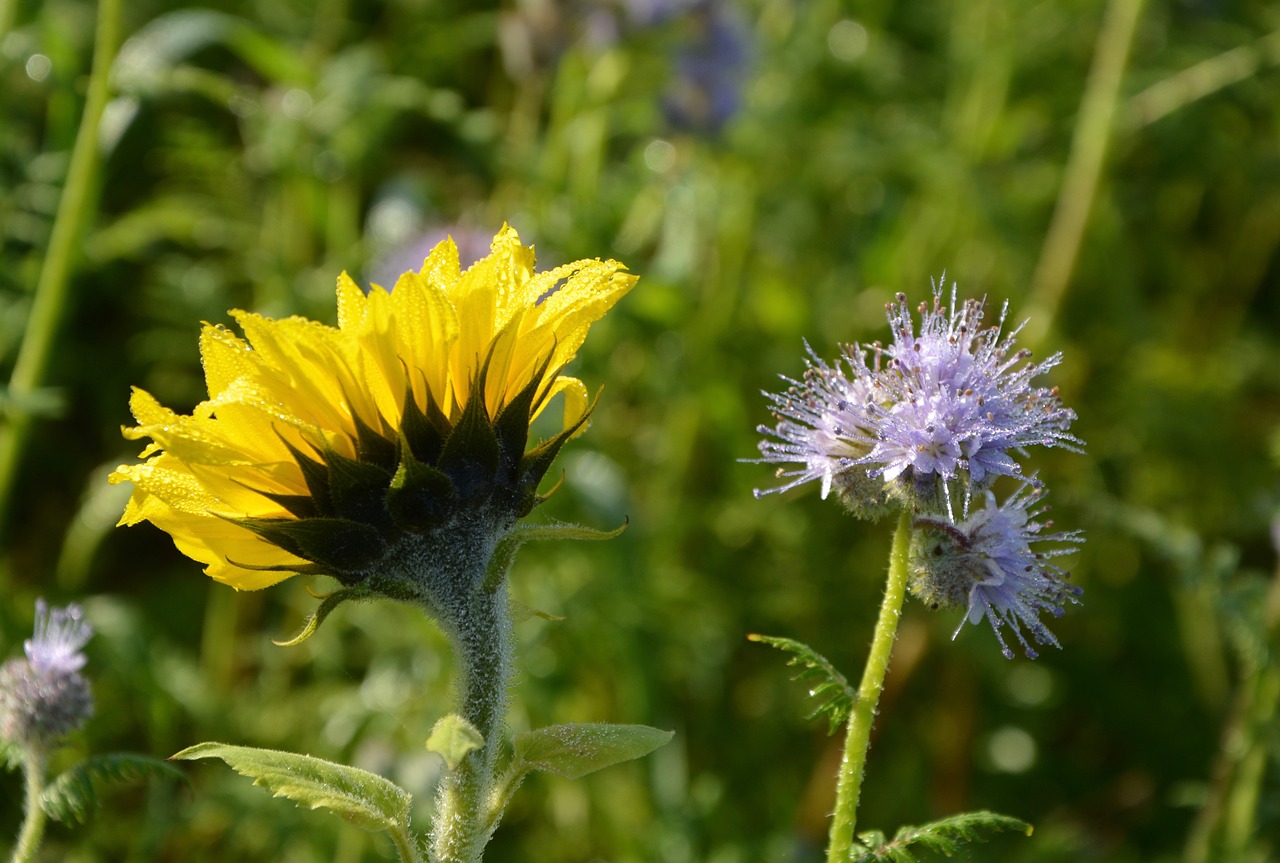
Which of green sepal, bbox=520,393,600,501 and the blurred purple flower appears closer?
green sepal, bbox=520,393,600,501

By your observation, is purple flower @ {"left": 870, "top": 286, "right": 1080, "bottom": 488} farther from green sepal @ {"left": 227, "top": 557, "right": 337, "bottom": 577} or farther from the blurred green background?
Answer: the blurred green background

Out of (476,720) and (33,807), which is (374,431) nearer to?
(476,720)

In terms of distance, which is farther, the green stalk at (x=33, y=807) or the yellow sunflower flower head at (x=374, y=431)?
the green stalk at (x=33, y=807)

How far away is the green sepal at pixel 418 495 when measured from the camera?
5.35ft

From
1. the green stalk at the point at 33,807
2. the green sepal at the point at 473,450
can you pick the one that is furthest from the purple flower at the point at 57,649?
the green sepal at the point at 473,450

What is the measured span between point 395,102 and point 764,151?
66.3 inches

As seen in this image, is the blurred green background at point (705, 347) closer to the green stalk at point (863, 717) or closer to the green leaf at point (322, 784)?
the green stalk at point (863, 717)

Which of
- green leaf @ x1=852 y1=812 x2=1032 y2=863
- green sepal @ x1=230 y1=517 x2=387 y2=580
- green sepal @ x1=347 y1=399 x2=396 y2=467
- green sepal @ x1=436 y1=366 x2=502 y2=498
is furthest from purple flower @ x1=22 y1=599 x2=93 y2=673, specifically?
green leaf @ x1=852 y1=812 x2=1032 y2=863

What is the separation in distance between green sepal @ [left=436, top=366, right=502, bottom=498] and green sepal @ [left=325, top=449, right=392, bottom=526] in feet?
0.27

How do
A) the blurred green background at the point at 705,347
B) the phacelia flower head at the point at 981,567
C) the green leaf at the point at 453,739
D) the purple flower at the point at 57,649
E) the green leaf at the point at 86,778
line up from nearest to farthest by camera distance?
1. the green leaf at the point at 453,739
2. the phacelia flower head at the point at 981,567
3. the green leaf at the point at 86,778
4. the purple flower at the point at 57,649
5. the blurred green background at the point at 705,347

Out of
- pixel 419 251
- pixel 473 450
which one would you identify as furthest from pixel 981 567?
pixel 419 251

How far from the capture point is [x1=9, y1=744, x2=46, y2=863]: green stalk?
1855mm

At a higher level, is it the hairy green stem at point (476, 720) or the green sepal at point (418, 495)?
the green sepal at point (418, 495)

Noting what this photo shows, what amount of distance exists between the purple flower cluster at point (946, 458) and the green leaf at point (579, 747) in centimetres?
34
